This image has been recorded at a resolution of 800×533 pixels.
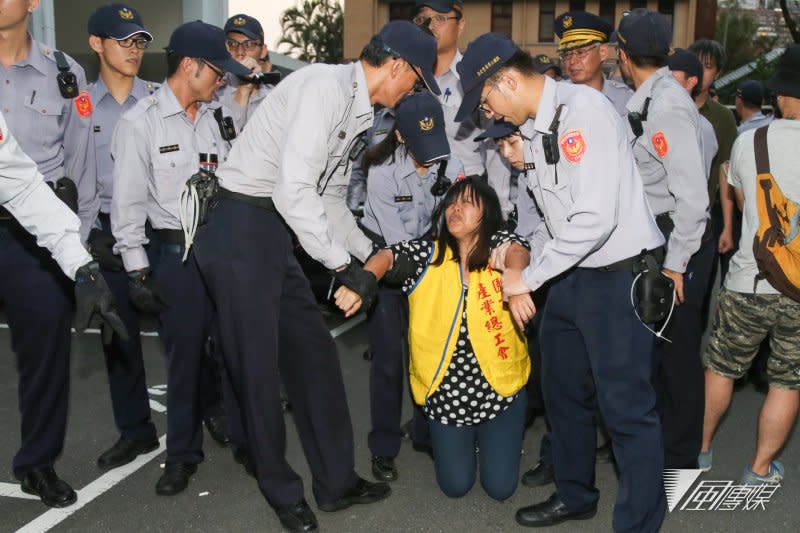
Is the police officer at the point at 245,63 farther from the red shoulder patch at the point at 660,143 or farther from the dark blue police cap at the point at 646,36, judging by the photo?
the red shoulder patch at the point at 660,143

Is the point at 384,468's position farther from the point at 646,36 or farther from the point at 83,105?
the point at 646,36

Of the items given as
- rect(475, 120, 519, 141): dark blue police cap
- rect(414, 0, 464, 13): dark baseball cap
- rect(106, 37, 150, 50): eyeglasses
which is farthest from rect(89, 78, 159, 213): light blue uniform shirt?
rect(475, 120, 519, 141): dark blue police cap

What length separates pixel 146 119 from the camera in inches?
170

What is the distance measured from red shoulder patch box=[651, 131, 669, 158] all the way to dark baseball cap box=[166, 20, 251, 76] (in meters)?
2.09

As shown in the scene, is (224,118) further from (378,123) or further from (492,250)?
(492,250)

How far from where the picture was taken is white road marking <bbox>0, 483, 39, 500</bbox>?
13.8 ft

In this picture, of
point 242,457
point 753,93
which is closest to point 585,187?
point 242,457

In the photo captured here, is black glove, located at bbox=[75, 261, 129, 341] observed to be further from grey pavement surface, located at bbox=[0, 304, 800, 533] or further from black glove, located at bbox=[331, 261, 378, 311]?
grey pavement surface, located at bbox=[0, 304, 800, 533]

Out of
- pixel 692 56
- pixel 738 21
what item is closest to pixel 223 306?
pixel 692 56

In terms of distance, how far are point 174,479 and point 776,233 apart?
3.04 metres

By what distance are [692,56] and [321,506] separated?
10.9ft

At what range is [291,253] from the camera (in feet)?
12.7

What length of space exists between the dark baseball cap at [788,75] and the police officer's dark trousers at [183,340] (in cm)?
281

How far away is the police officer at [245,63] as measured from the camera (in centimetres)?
610
